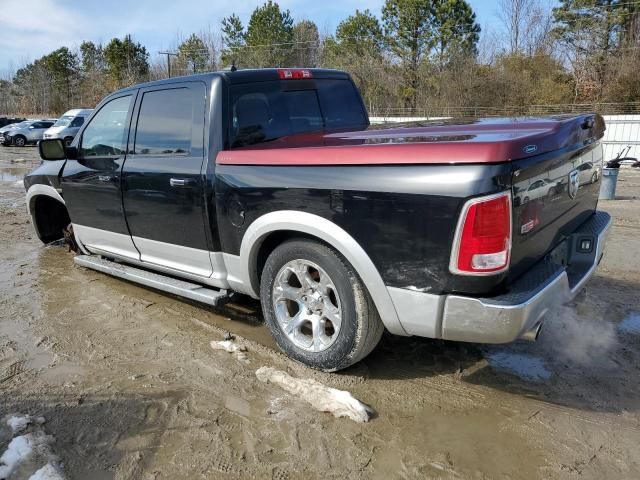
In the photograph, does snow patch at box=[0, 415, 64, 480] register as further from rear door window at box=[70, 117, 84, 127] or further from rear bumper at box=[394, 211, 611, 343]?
rear door window at box=[70, 117, 84, 127]

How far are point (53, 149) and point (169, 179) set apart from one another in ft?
5.86

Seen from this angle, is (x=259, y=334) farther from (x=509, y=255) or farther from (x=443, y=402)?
(x=509, y=255)

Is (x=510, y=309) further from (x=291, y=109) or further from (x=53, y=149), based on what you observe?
(x=53, y=149)

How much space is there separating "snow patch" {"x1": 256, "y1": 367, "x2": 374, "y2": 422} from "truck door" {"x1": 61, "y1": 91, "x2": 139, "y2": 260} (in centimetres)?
198

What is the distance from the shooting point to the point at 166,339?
13.2ft

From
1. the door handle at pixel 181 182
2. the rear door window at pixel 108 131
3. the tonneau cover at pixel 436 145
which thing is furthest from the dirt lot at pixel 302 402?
the rear door window at pixel 108 131

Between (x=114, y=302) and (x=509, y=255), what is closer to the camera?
(x=509, y=255)

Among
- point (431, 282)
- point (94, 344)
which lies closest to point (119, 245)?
point (94, 344)

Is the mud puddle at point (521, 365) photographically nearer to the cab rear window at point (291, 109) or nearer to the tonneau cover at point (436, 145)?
the tonneau cover at point (436, 145)

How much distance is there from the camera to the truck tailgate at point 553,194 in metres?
2.63

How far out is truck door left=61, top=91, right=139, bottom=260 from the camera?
452cm

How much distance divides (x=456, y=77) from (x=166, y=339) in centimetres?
3021

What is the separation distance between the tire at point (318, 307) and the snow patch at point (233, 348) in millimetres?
293

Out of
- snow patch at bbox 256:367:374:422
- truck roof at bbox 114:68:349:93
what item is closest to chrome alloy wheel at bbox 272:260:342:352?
snow patch at bbox 256:367:374:422
